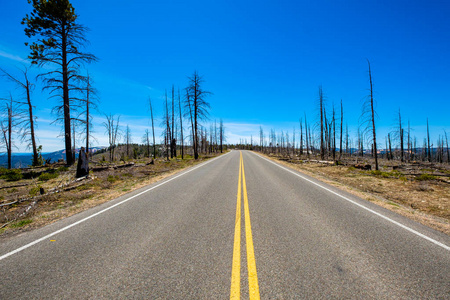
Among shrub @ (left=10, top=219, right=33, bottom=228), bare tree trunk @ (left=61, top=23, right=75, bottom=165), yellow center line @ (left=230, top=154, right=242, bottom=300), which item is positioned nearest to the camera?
yellow center line @ (left=230, top=154, right=242, bottom=300)

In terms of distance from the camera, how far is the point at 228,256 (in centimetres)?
327

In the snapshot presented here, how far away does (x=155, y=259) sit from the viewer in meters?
3.21

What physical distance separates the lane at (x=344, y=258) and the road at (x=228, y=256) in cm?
2

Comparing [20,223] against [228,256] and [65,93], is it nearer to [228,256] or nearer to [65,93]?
[228,256]

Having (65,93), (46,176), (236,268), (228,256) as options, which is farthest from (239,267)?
(65,93)

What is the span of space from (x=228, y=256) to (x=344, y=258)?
1.96 m

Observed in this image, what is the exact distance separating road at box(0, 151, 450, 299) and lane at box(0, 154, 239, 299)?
0.6 inches

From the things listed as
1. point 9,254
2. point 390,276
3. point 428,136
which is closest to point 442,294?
point 390,276

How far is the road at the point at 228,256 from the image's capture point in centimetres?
250

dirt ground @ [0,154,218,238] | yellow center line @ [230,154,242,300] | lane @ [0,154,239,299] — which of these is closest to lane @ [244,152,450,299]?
yellow center line @ [230,154,242,300]

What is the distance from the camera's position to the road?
2498mm

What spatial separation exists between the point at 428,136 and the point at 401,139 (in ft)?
50.6

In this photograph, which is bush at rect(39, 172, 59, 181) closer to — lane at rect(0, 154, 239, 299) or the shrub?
the shrub

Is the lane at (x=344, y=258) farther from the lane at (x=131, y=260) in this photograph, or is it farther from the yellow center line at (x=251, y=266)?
the lane at (x=131, y=260)
